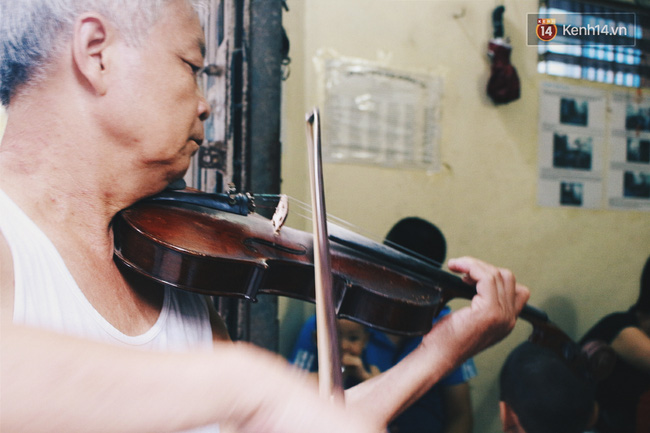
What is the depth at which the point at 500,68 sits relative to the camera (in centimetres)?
211

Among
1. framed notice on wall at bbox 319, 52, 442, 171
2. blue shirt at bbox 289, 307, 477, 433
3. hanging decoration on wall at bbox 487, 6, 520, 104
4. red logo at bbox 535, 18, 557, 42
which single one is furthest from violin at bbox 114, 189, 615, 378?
red logo at bbox 535, 18, 557, 42

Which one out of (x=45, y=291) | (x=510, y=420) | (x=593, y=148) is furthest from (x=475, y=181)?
(x=45, y=291)

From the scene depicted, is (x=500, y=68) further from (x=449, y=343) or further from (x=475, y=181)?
(x=449, y=343)

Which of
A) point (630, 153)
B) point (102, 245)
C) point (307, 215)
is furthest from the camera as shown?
point (630, 153)

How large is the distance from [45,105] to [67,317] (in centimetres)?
22

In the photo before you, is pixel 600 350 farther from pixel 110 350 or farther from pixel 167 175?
→ pixel 110 350

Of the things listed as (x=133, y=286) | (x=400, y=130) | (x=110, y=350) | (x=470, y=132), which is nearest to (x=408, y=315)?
(x=133, y=286)

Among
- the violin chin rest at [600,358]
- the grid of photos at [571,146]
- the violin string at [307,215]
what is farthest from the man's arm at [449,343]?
the grid of photos at [571,146]

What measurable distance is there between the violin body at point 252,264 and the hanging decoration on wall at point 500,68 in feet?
4.84

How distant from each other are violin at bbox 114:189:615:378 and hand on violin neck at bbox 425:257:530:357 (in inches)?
1.7

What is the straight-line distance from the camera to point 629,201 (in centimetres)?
240

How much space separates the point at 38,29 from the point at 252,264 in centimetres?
35

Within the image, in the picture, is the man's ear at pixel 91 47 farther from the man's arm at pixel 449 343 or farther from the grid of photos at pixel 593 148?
the grid of photos at pixel 593 148

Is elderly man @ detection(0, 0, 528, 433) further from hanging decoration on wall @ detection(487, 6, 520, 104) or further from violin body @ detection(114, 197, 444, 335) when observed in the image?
hanging decoration on wall @ detection(487, 6, 520, 104)
